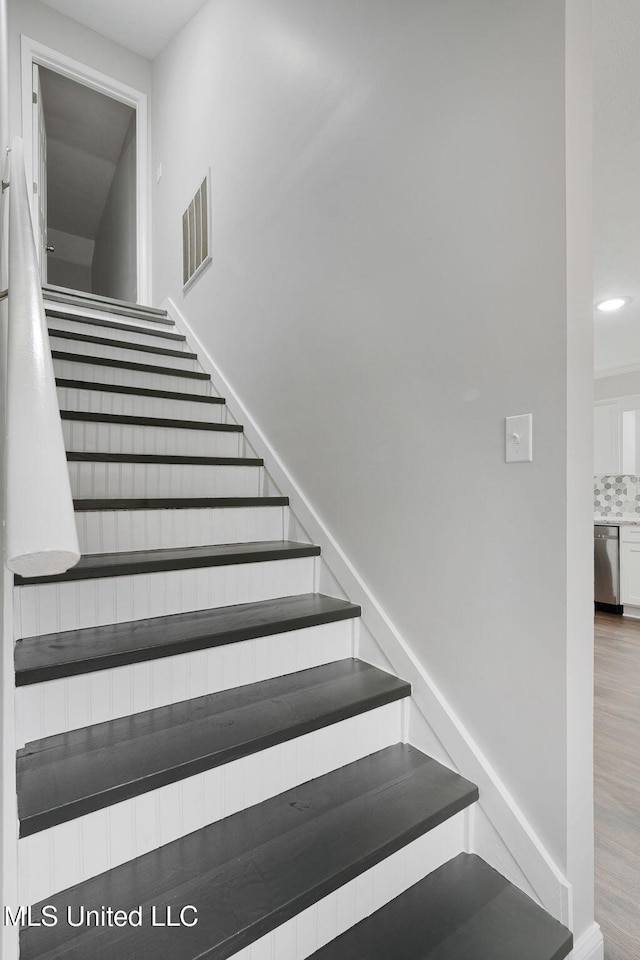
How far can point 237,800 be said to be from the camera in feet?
3.75

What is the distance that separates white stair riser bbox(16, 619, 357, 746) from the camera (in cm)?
109

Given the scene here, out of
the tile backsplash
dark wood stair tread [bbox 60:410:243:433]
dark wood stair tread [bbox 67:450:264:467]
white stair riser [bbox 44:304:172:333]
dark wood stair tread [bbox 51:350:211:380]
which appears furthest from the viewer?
the tile backsplash

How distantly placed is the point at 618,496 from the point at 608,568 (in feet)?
3.46

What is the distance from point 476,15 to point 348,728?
6.24ft

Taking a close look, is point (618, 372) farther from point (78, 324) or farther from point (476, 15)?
point (78, 324)

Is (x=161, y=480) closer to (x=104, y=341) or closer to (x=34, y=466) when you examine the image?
(x=104, y=341)

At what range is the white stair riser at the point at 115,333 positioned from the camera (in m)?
2.66

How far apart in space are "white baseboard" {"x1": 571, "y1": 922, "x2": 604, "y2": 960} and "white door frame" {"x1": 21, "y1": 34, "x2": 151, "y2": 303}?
4383 millimetres

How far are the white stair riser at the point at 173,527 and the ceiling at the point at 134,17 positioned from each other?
11.9ft

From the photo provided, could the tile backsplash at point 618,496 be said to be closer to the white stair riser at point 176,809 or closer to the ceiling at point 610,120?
the ceiling at point 610,120

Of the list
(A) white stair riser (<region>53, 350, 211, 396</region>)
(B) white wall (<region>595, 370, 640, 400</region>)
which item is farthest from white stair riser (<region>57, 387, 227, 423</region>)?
(B) white wall (<region>595, 370, 640, 400</region>)

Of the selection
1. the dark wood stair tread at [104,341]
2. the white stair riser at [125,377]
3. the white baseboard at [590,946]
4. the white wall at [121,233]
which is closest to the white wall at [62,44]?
the white wall at [121,233]

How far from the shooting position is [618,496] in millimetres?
5324

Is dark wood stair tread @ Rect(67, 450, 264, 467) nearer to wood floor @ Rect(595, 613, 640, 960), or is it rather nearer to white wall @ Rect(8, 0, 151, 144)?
wood floor @ Rect(595, 613, 640, 960)
